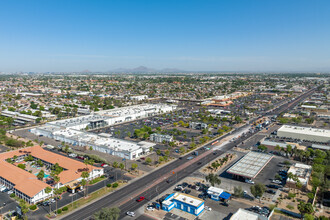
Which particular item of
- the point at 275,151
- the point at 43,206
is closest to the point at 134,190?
the point at 43,206

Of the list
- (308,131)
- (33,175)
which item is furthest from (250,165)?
(33,175)

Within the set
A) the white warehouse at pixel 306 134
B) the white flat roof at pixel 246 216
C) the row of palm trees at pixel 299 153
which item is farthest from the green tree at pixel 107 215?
the white warehouse at pixel 306 134

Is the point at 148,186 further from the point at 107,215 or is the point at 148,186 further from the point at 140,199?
the point at 107,215

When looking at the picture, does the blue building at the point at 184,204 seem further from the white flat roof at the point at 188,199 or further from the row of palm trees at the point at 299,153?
the row of palm trees at the point at 299,153

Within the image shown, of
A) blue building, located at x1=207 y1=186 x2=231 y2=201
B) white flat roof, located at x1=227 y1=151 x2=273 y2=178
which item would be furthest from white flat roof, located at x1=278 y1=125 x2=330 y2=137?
blue building, located at x1=207 y1=186 x2=231 y2=201

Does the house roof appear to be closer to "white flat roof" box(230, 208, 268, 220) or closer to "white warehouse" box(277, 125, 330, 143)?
"white flat roof" box(230, 208, 268, 220)

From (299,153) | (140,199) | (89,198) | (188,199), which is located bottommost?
(89,198)
